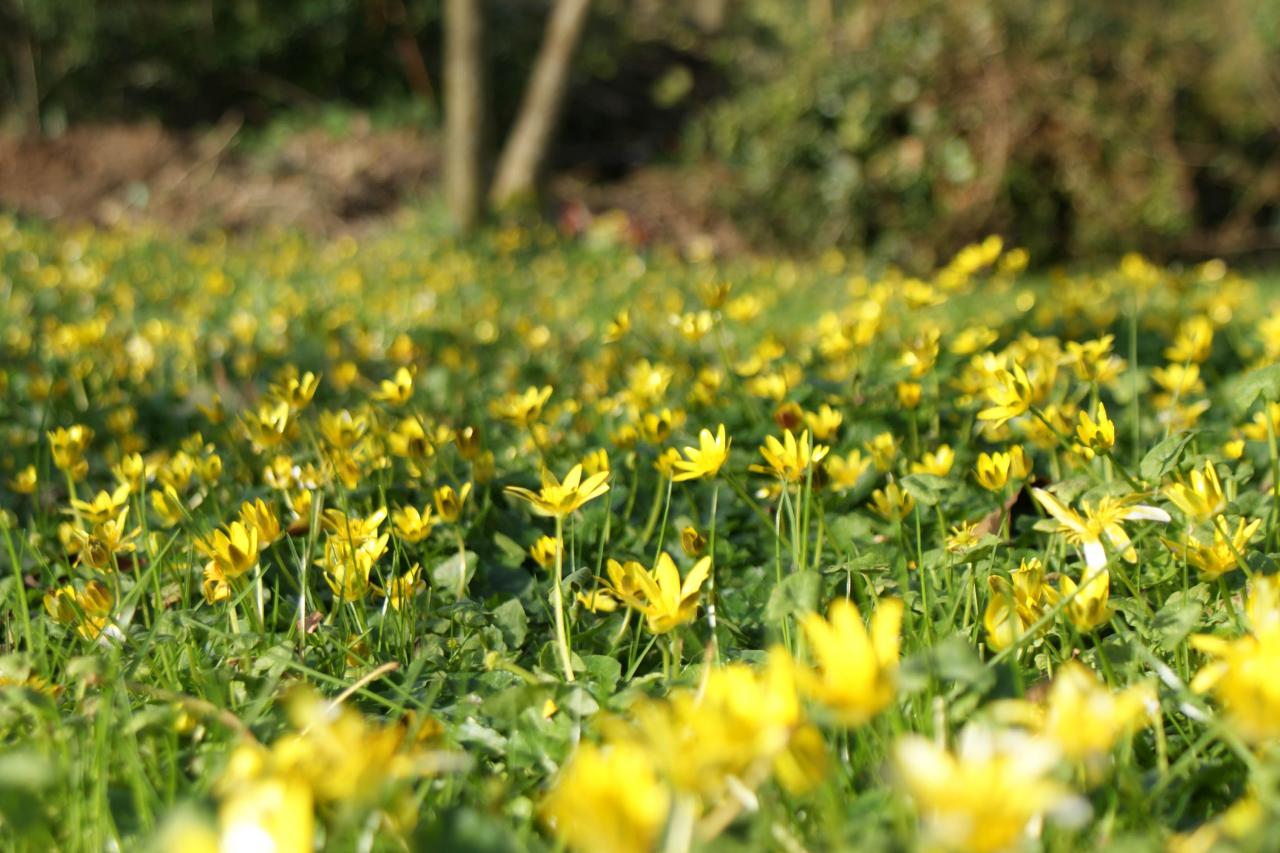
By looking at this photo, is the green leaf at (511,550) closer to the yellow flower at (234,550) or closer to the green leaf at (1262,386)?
the yellow flower at (234,550)

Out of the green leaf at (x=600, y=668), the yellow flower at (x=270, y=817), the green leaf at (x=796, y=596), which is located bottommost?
the green leaf at (x=600, y=668)

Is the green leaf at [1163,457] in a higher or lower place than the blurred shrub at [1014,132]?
higher

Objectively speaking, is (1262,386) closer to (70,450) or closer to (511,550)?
(511,550)

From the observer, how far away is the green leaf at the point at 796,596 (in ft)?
4.36

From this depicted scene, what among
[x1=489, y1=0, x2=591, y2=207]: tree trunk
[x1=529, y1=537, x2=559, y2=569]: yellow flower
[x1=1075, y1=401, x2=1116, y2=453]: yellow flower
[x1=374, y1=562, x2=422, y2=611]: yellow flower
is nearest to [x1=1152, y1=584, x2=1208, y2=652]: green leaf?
[x1=1075, y1=401, x2=1116, y2=453]: yellow flower

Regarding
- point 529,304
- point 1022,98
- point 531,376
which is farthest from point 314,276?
point 1022,98

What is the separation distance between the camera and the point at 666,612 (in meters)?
1.31

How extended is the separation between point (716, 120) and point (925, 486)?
7025 mm

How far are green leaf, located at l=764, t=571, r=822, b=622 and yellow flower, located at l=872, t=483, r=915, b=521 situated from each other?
0.54m

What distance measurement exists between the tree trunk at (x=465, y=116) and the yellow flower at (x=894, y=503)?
21.2 ft

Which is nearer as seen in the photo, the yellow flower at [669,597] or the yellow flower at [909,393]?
the yellow flower at [669,597]

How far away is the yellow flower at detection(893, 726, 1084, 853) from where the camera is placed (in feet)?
2.54

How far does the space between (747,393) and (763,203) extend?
5.77 meters

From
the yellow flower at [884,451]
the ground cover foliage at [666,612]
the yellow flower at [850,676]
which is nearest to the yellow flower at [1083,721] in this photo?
the ground cover foliage at [666,612]
